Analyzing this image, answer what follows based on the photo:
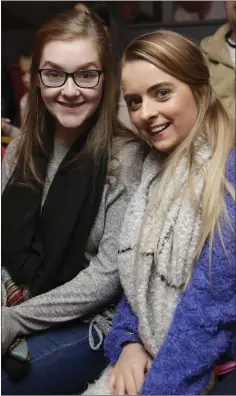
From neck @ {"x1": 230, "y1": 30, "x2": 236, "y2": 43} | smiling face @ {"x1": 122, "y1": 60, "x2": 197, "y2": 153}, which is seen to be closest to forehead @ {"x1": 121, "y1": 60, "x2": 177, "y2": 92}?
smiling face @ {"x1": 122, "y1": 60, "x2": 197, "y2": 153}

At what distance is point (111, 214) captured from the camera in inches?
42.6

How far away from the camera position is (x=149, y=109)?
2.97 feet

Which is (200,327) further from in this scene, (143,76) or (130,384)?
(143,76)

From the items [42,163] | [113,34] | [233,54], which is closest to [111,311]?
[42,163]

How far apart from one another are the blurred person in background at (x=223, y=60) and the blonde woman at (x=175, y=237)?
79cm

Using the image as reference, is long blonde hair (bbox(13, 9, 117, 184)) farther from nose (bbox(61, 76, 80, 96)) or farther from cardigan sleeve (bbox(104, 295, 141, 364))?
cardigan sleeve (bbox(104, 295, 141, 364))

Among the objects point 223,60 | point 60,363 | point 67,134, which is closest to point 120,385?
point 60,363

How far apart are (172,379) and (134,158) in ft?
1.68

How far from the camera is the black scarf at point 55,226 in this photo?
1076mm

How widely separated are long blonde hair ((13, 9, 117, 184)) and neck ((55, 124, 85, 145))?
23 millimetres

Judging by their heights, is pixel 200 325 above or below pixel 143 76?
below

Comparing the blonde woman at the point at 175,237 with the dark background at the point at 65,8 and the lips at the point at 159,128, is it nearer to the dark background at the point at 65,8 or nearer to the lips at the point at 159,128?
the lips at the point at 159,128

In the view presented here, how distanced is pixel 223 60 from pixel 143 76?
95 cm

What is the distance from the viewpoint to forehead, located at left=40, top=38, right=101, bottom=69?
103 cm
